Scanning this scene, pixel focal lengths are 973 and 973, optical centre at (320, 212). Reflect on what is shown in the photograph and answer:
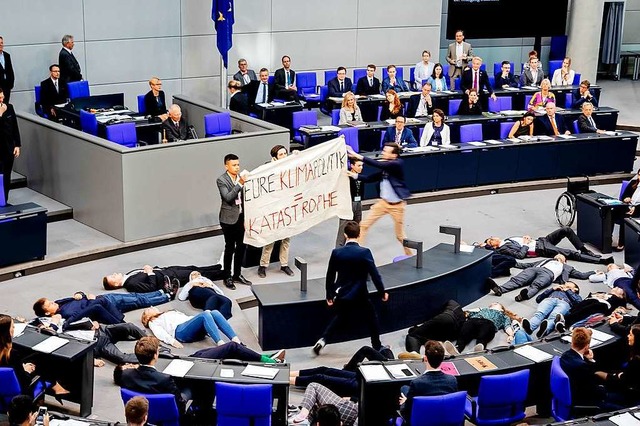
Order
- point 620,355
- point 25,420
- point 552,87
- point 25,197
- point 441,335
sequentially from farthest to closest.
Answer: point 552,87, point 25,197, point 441,335, point 620,355, point 25,420

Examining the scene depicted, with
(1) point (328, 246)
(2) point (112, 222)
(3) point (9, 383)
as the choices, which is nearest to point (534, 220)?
(1) point (328, 246)

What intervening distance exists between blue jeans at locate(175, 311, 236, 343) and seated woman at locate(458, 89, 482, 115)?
367 inches

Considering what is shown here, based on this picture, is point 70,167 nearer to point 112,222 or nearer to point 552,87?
point 112,222

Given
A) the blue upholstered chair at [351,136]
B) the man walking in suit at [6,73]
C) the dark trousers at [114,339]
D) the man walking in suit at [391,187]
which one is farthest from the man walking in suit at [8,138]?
the blue upholstered chair at [351,136]

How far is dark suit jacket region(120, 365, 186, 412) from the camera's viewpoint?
7.87 metres

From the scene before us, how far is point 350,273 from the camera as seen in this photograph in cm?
1007

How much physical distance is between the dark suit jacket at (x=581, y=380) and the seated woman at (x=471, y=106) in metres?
10.6

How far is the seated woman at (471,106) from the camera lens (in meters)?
18.3

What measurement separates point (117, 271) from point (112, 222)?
1.08 metres

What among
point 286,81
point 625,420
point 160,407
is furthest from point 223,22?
point 625,420

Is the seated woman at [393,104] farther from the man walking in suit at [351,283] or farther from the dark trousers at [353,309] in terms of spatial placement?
the dark trousers at [353,309]

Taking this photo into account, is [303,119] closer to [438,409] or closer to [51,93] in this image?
[51,93]

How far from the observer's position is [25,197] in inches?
585

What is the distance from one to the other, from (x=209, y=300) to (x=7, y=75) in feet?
24.5
